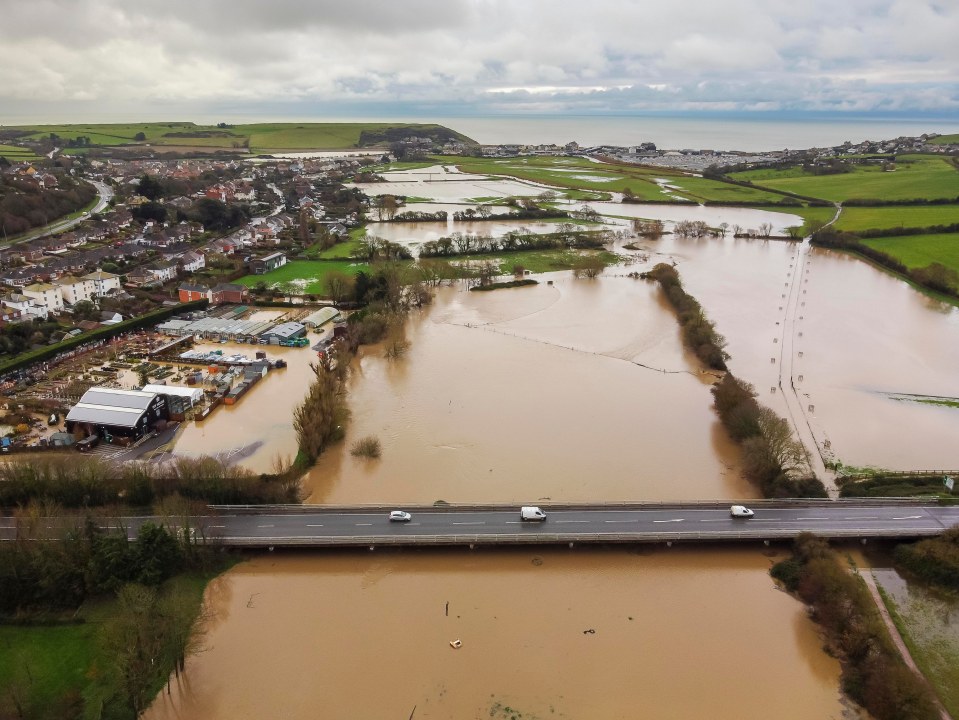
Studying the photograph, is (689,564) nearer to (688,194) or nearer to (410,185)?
(688,194)

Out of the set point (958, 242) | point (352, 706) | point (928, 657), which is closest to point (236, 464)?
point (352, 706)

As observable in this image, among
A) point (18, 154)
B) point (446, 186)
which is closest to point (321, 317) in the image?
point (446, 186)

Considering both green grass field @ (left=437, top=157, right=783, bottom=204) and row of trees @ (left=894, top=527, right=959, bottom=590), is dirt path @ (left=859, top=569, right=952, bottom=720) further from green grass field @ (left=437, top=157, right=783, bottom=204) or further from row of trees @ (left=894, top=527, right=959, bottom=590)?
green grass field @ (left=437, top=157, right=783, bottom=204)

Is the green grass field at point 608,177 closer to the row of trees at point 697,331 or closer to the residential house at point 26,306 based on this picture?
the row of trees at point 697,331

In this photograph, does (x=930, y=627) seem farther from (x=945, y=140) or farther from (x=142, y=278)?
(x=945, y=140)

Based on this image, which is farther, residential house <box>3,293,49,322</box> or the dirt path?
residential house <box>3,293,49,322</box>

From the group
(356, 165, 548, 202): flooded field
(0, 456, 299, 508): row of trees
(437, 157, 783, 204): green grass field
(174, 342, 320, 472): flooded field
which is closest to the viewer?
(0, 456, 299, 508): row of trees

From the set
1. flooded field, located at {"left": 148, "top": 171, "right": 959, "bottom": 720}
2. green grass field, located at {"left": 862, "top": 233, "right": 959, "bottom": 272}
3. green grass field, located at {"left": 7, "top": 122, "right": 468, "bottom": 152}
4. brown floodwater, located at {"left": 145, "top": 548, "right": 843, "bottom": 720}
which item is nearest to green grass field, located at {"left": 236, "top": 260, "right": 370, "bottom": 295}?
flooded field, located at {"left": 148, "top": 171, "right": 959, "bottom": 720}
